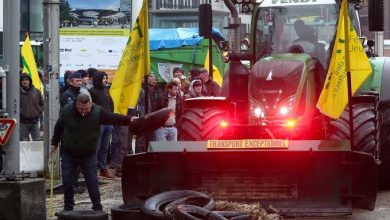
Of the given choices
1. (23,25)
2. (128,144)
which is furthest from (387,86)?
(23,25)

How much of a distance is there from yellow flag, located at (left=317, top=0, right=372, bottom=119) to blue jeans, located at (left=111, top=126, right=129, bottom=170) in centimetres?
571

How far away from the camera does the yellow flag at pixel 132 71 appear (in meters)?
12.0

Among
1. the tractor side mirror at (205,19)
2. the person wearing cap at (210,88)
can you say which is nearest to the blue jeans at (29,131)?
the person wearing cap at (210,88)

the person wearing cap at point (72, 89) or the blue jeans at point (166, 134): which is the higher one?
the person wearing cap at point (72, 89)

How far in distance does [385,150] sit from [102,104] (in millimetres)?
4471

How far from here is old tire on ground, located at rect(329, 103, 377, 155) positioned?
11.5m

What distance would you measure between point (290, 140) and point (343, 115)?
1321mm

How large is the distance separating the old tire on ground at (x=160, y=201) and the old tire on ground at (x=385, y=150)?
376 centimetres

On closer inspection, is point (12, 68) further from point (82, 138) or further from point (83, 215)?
point (83, 215)

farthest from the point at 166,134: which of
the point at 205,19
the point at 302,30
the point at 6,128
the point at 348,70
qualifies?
the point at 348,70

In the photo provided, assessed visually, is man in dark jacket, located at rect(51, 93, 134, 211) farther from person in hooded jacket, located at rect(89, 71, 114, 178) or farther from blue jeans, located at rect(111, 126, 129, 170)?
blue jeans, located at rect(111, 126, 129, 170)

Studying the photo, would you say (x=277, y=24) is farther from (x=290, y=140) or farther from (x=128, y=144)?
(x=128, y=144)

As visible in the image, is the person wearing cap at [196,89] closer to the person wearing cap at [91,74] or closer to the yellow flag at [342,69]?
the person wearing cap at [91,74]

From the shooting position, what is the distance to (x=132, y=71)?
12078 millimetres
